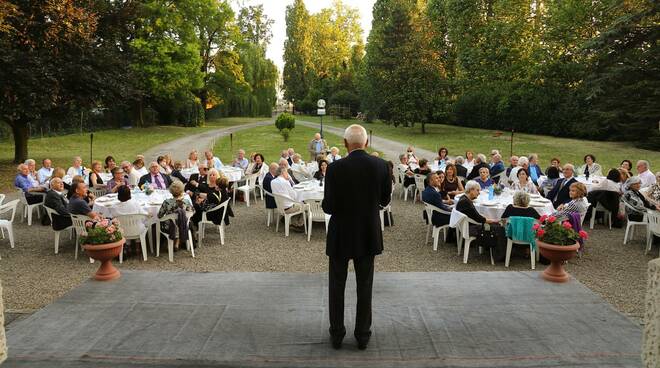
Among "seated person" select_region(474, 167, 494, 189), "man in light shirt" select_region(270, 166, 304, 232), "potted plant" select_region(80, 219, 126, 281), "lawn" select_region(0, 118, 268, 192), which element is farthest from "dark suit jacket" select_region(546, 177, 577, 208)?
"lawn" select_region(0, 118, 268, 192)

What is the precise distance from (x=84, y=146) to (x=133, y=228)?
22137 mm

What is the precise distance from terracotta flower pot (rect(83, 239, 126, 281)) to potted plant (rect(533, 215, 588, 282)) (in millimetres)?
5633

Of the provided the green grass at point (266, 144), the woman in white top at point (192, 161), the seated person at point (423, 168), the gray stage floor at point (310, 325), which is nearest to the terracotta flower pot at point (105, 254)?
the gray stage floor at point (310, 325)

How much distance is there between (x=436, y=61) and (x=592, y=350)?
33.9 meters

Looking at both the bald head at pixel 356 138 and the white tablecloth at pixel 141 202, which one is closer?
the bald head at pixel 356 138

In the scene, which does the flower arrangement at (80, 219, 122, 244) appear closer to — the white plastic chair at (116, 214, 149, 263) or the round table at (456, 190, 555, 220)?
the white plastic chair at (116, 214, 149, 263)

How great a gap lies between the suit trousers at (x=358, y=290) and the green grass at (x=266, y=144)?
17.9 metres

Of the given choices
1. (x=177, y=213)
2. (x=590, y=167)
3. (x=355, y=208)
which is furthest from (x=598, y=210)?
A: (x=177, y=213)

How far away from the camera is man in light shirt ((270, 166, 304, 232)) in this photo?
9906 millimetres

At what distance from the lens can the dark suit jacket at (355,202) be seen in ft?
14.0

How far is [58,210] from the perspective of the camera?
8.43 meters

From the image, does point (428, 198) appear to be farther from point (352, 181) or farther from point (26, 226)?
point (26, 226)

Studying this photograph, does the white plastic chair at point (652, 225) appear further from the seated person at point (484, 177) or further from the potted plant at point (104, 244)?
the potted plant at point (104, 244)

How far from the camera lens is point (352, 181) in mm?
4250
